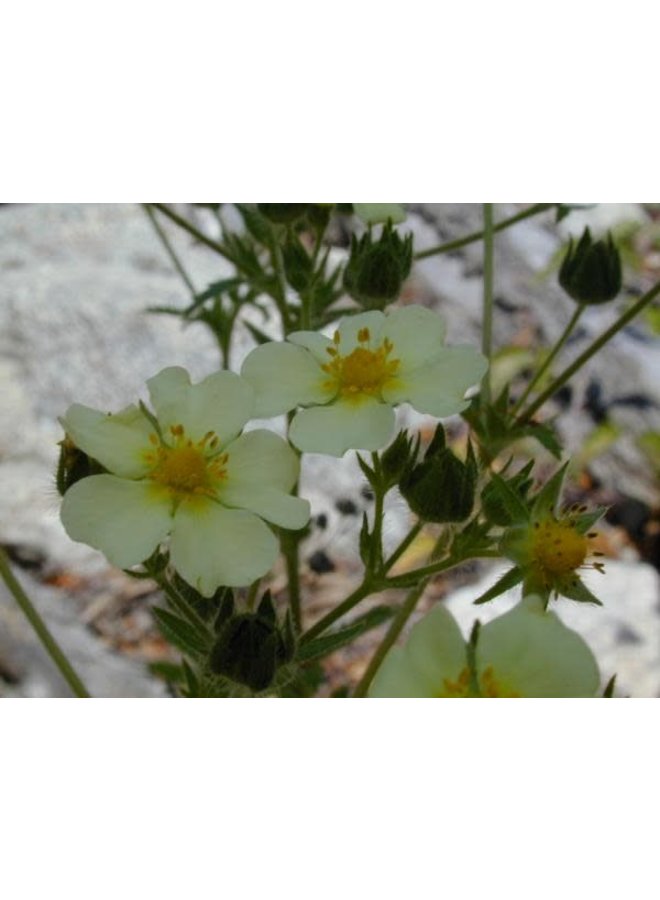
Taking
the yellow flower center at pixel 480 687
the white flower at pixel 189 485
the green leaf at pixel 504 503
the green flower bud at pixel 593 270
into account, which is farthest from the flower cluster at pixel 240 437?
the green flower bud at pixel 593 270

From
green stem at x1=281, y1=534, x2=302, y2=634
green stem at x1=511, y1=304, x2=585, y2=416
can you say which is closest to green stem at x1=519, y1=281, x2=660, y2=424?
green stem at x1=511, y1=304, x2=585, y2=416

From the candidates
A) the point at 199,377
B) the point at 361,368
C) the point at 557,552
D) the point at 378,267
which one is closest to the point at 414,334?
the point at 361,368

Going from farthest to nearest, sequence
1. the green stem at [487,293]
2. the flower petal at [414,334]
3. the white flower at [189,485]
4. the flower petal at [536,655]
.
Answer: the green stem at [487,293]
the flower petal at [414,334]
the white flower at [189,485]
the flower petal at [536,655]

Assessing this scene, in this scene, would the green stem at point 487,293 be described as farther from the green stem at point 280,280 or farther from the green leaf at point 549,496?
the green leaf at point 549,496

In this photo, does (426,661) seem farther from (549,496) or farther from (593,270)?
(593,270)

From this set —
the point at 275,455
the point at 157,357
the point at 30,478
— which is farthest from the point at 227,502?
the point at 157,357

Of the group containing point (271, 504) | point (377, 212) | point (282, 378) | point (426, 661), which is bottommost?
point (426, 661)

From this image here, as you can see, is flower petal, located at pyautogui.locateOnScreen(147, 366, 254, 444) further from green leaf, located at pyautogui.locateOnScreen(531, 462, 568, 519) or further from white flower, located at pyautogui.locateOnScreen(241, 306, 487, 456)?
green leaf, located at pyautogui.locateOnScreen(531, 462, 568, 519)
